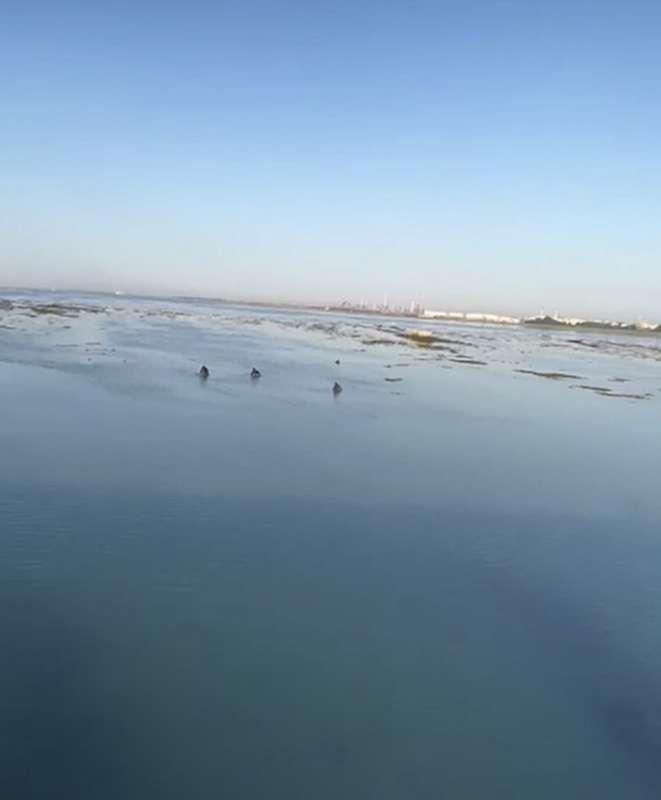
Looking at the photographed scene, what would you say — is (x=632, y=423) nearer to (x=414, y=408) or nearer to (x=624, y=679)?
(x=414, y=408)

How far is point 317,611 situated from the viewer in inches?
227

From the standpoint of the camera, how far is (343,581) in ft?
20.9

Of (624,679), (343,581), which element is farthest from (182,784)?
(624,679)

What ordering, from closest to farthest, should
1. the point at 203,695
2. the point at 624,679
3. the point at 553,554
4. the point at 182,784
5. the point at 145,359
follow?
the point at 182,784 < the point at 203,695 < the point at 624,679 < the point at 553,554 < the point at 145,359

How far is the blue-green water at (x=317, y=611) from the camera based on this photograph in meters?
4.14

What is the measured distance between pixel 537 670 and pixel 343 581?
199cm

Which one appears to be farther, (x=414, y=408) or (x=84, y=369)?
(x=84, y=369)

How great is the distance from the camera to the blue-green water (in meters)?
4.14

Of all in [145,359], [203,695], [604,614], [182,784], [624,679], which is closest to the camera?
[182,784]

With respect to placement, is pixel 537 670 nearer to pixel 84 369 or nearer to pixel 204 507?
pixel 204 507

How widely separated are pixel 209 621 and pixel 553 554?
4.23 meters

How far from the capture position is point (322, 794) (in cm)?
389

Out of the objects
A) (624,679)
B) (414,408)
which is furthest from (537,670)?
(414,408)

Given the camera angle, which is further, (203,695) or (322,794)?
(203,695)
